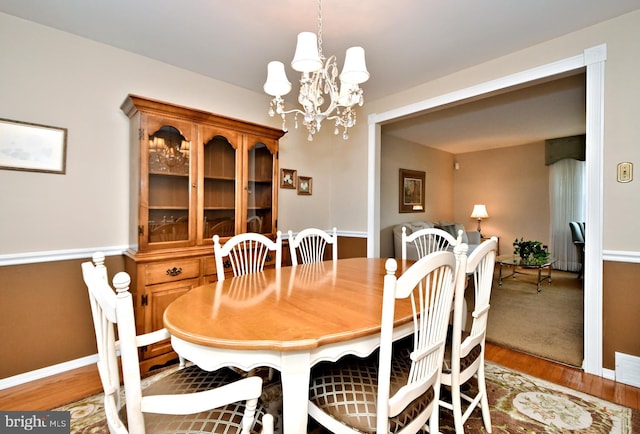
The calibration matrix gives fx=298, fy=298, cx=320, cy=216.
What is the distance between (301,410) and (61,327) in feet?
7.20

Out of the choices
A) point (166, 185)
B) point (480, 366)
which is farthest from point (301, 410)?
point (166, 185)

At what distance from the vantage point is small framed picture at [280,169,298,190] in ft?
11.6

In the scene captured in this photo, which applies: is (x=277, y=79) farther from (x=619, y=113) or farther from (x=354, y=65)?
(x=619, y=113)

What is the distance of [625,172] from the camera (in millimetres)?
2045

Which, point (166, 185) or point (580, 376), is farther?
point (166, 185)

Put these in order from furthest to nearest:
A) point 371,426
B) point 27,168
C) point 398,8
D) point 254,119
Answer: point 254,119 < point 27,168 < point 398,8 < point 371,426

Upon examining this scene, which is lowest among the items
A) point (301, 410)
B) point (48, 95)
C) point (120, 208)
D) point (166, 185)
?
point (301, 410)

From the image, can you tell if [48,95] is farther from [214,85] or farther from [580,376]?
[580,376]

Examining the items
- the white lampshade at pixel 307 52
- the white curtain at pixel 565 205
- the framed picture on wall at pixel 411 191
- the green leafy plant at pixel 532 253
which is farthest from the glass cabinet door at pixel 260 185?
the white curtain at pixel 565 205

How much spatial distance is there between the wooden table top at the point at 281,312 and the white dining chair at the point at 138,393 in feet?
0.53

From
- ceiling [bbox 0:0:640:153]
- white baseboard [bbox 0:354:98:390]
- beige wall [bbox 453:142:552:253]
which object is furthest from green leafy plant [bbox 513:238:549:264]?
white baseboard [bbox 0:354:98:390]

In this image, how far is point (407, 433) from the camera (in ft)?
3.54

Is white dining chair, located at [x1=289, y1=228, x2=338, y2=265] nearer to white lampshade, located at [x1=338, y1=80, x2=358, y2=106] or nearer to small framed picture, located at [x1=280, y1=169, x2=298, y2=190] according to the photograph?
white lampshade, located at [x1=338, y1=80, x2=358, y2=106]

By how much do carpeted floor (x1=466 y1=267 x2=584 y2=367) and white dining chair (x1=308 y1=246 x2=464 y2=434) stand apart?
1.95 m
